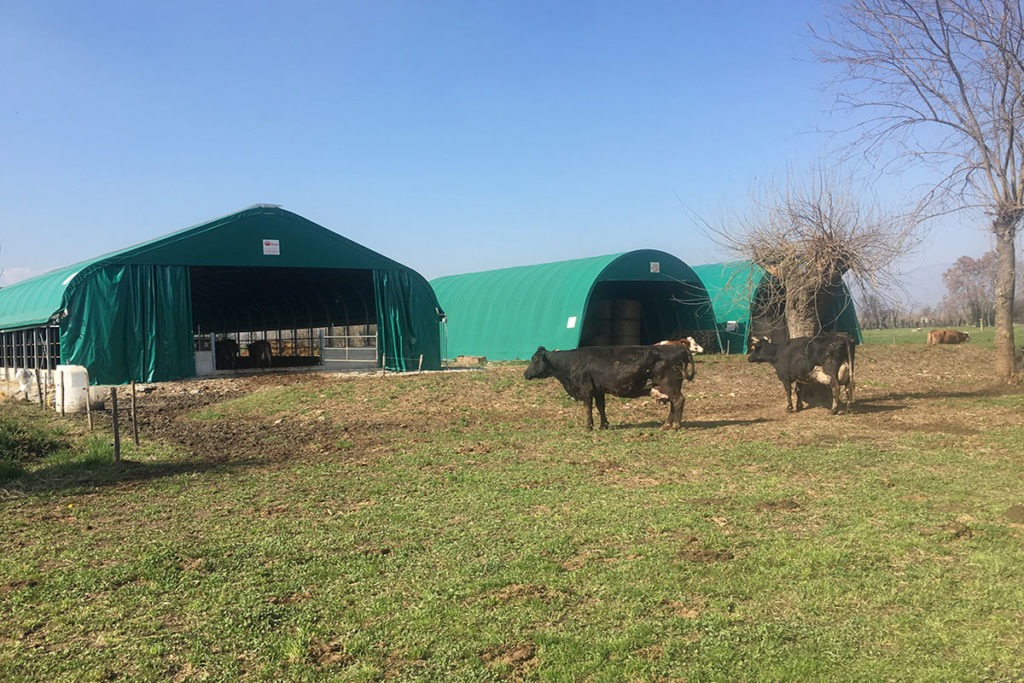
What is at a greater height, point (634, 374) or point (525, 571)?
point (634, 374)

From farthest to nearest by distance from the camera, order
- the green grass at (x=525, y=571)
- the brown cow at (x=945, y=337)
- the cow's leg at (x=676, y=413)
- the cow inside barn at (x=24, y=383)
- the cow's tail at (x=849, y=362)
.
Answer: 1. the brown cow at (x=945, y=337)
2. the cow inside barn at (x=24, y=383)
3. the cow's tail at (x=849, y=362)
4. the cow's leg at (x=676, y=413)
5. the green grass at (x=525, y=571)

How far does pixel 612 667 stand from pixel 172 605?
2969mm

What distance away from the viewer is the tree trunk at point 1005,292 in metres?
17.6

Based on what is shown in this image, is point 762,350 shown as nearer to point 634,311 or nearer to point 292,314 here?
point 634,311

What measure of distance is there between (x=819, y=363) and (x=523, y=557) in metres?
10.9

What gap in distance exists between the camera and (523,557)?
6207mm

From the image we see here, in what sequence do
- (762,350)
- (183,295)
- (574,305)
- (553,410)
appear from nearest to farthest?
(553,410)
(762,350)
(183,295)
(574,305)

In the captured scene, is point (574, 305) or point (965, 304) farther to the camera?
point (965, 304)

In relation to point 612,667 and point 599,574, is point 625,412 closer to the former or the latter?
point 599,574

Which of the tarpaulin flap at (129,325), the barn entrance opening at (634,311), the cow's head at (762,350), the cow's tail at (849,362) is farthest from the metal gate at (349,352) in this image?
the cow's tail at (849,362)

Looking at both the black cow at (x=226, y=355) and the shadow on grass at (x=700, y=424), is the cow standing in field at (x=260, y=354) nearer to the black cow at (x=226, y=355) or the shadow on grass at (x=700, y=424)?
the black cow at (x=226, y=355)

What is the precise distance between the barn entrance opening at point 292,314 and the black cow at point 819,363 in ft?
55.0

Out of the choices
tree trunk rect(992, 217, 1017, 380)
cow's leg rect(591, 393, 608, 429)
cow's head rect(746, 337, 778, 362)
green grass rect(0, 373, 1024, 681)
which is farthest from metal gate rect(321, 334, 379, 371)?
green grass rect(0, 373, 1024, 681)

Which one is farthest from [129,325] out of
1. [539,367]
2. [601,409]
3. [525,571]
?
[525,571]
